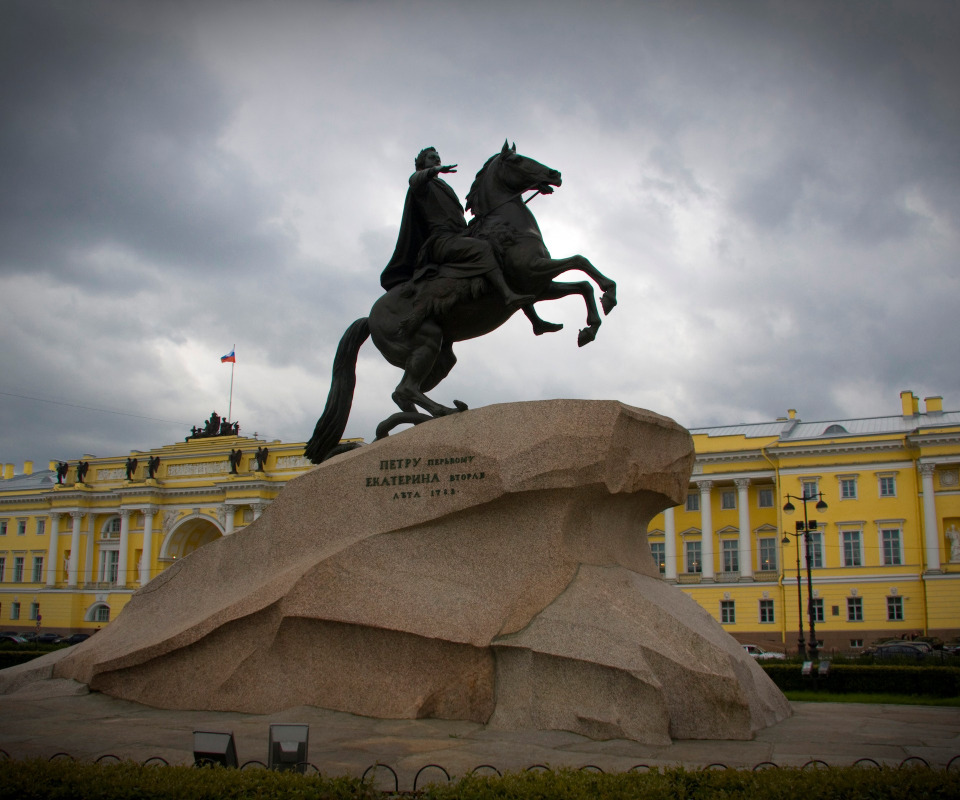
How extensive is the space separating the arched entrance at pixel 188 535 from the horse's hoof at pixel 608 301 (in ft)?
186

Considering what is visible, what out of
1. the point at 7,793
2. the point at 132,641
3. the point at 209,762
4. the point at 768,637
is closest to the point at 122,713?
the point at 132,641

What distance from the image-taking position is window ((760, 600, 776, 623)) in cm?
5169

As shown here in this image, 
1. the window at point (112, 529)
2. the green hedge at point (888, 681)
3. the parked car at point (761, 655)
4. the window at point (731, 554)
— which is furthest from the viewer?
the window at point (112, 529)

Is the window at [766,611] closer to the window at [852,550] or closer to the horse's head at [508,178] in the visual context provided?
the window at [852,550]

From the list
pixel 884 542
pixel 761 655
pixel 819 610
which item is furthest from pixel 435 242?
pixel 884 542

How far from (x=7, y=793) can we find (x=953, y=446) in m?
51.3

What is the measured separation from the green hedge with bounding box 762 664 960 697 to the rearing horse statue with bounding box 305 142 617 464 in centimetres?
905

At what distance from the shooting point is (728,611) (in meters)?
53.3

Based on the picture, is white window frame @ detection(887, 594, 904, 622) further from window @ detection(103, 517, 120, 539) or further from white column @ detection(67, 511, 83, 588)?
white column @ detection(67, 511, 83, 588)

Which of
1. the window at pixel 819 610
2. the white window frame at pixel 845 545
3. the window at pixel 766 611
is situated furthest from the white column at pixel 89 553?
the white window frame at pixel 845 545

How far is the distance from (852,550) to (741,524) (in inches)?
264

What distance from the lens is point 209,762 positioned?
5145mm

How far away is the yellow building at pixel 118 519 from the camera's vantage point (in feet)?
204

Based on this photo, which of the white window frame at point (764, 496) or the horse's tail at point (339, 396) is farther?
the white window frame at point (764, 496)
